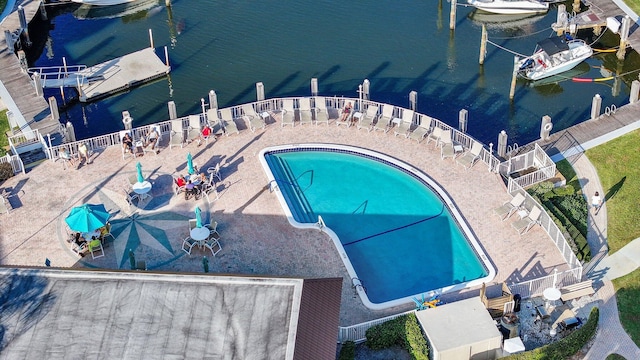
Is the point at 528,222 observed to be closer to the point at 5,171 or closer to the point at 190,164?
the point at 190,164

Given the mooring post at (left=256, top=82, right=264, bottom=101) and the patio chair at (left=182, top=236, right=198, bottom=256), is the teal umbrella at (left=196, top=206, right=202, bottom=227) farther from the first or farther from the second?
the mooring post at (left=256, top=82, right=264, bottom=101)

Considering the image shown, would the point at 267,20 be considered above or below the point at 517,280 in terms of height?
above

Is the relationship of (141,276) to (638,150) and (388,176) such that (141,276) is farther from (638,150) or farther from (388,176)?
(638,150)

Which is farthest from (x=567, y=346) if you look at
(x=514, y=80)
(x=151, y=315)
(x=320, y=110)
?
(x=514, y=80)

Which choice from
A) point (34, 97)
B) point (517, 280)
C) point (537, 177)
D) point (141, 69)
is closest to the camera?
point (517, 280)

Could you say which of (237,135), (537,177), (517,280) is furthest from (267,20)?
(517,280)

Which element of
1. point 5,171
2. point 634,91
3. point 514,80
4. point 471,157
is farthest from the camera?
point 514,80

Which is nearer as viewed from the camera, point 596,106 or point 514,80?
point 596,106
